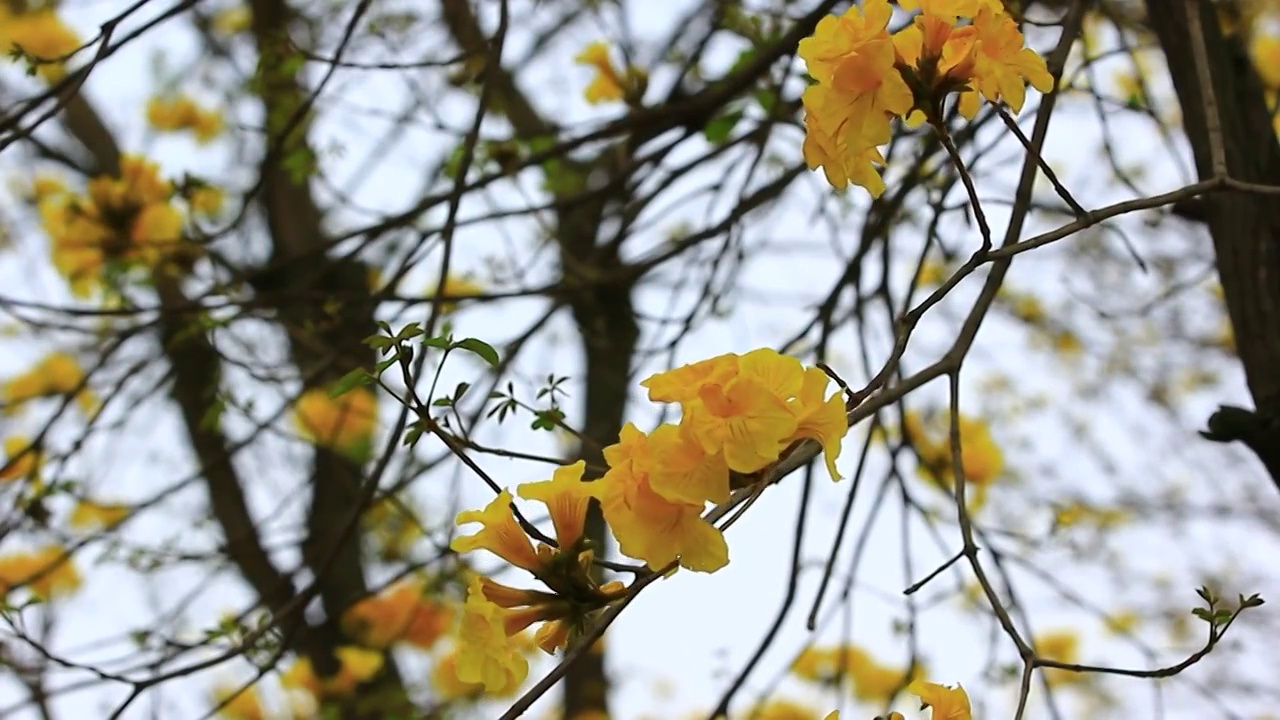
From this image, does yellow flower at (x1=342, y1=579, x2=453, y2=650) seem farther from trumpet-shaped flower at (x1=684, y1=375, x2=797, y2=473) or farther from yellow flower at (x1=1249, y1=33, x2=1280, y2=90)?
yellow flower at (x1=1249, y1=33, x2=1280, y2=90)

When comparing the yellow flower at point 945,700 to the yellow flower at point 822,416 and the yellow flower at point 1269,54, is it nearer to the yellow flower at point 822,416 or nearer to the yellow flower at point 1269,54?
the yellow flower at point 822,416

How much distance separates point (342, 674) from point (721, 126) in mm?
1793

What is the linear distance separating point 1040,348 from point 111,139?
117 inches

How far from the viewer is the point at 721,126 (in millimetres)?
1765

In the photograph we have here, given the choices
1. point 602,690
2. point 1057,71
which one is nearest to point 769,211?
point 1057,71

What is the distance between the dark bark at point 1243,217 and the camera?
4.29ft

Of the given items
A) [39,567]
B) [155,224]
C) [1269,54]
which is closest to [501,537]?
[155,224]

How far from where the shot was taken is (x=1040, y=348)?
3879mm

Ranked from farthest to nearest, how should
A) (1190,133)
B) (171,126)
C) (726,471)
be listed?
(171,126) < (1190,133) < (726,471)

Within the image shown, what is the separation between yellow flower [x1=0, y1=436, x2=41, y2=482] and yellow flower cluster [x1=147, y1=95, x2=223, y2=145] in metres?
0.90

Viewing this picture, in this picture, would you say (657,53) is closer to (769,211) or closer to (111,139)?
(769,211)

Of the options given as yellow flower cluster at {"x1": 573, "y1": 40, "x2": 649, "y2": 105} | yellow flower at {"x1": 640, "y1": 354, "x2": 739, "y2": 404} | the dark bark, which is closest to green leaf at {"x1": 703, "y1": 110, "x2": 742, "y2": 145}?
yellow flower cluster at {"x1": 573, "y1": 40, "x2": 649, "y2": 105}

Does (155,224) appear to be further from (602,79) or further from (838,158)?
(838,158)

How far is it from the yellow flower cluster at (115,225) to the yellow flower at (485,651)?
1.57m
